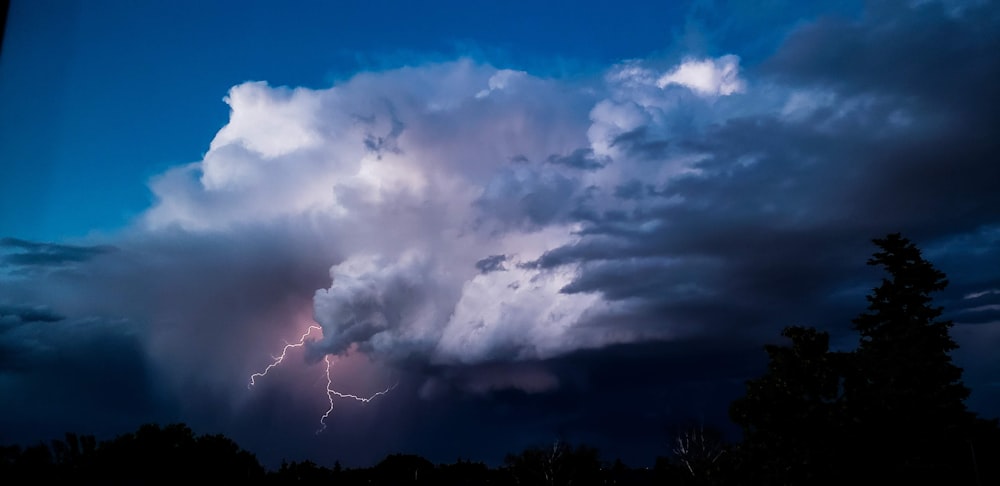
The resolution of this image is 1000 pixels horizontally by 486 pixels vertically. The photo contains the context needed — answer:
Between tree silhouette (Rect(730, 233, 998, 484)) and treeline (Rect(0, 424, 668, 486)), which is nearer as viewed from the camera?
tree silhouette (Rect(730, 233, 998, 484))

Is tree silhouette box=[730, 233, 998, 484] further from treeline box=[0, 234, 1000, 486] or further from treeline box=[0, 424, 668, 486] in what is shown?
treeline box=[0, 424, 668, 486]

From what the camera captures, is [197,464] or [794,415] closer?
[794,415]

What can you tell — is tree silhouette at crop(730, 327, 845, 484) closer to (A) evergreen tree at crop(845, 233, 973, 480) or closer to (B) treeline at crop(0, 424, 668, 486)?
(A) evergreen tree at crop(845, 233, 973, 480)

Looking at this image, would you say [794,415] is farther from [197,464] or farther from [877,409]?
[197,464]

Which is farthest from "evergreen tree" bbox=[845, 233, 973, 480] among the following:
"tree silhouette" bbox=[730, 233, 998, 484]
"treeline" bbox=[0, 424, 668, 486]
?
"treeline" bbox=[0, 424, 668, 486]

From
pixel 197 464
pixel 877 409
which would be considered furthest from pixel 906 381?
pixel 197 464

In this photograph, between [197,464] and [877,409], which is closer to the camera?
[877,409]

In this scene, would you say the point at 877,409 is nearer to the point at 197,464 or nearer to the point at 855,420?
the point at 855,420

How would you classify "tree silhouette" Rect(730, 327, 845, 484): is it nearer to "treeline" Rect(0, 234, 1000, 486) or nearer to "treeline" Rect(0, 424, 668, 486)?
"treeline" Rect(0, 234, 1000, 486)

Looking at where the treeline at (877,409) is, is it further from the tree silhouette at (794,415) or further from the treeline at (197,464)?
the treeline at (197,464)

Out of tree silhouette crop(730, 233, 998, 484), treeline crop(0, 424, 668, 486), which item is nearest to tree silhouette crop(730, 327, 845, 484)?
tree silhouette crop(730, 233, 998, 484)

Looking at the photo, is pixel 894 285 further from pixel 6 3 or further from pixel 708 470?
pixel 6 3

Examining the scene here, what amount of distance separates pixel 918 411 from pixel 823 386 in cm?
551

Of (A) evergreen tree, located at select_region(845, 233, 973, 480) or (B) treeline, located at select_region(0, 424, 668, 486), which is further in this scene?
(B) treeline, located at select_region(0, 424, 668, 486)
